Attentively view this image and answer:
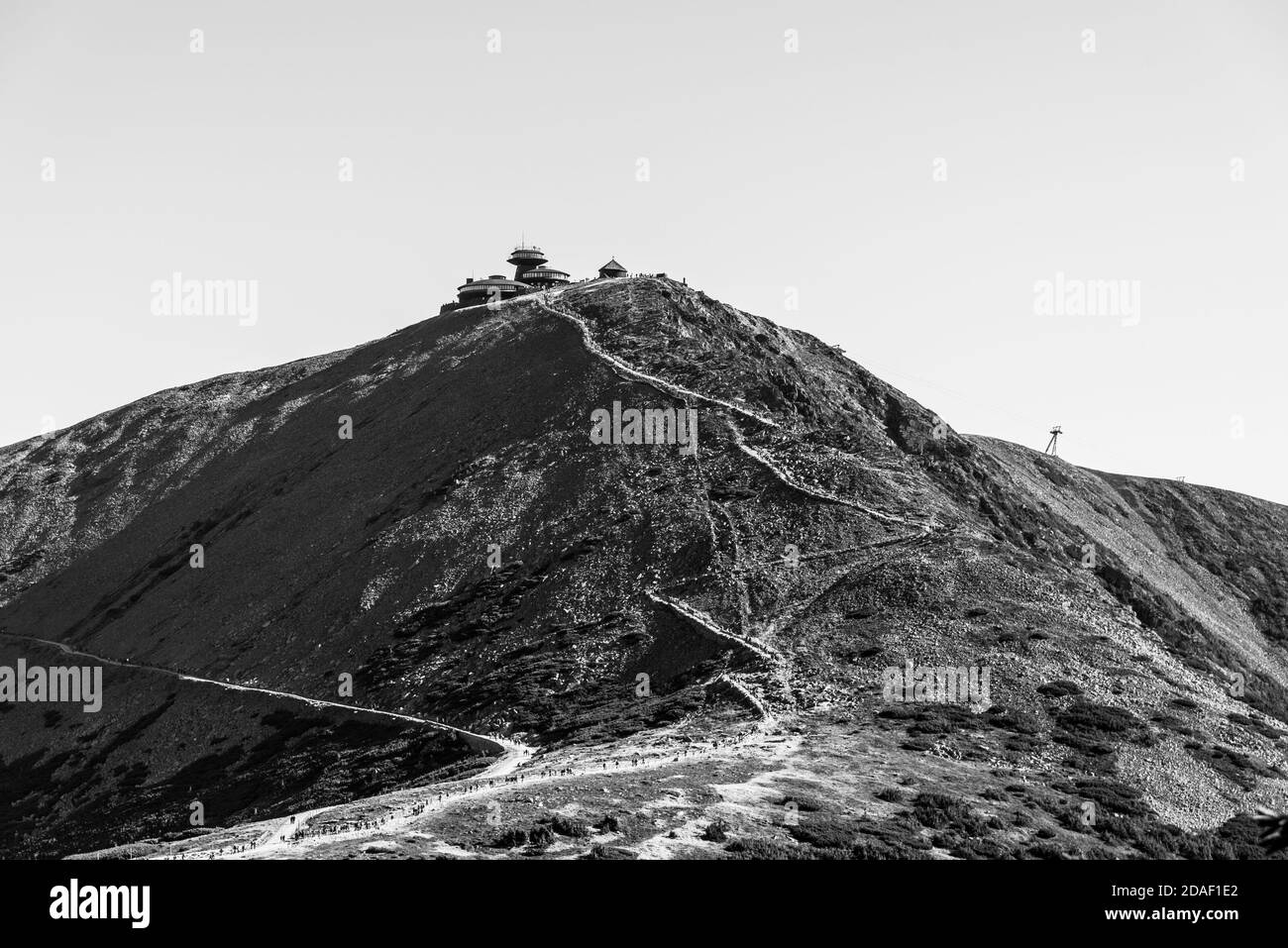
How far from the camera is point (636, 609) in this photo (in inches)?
3903

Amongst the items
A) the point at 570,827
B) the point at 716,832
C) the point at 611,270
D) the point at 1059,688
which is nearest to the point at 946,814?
the point at 716,832

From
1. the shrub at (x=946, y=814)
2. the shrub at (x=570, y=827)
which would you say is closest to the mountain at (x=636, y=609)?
the shrub at (x=946, y=814)

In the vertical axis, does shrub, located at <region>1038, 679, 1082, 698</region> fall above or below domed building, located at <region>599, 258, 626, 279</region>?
below

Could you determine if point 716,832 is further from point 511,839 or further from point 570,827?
point 511,839

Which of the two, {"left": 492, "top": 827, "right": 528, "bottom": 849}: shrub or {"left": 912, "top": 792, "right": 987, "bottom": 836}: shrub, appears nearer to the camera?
{"left": 492, "top": 827, "right": 528, "bottom": 849}: shrub

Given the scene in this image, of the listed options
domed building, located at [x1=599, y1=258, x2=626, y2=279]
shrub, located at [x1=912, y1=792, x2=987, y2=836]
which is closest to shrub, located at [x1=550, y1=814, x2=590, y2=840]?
shrub, located at [x1=912, y1=792, x2=987, y2=836]

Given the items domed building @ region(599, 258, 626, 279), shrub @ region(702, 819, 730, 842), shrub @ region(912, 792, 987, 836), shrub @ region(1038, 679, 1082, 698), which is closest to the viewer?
shrub @ region(702, 819, 730, 842)

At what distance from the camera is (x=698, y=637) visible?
92.3 m

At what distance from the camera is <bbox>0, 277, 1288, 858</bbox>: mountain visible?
68.6 metres

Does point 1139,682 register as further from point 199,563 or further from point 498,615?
A: point 199,563

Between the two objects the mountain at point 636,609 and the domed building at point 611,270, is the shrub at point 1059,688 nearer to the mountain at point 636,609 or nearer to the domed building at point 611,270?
the mountain at point 636,609

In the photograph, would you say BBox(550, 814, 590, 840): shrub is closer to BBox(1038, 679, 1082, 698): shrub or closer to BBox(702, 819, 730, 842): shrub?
BBox(702, 819, 730, 842): shrub

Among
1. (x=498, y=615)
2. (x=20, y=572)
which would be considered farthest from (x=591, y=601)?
(x=20, y=572)
